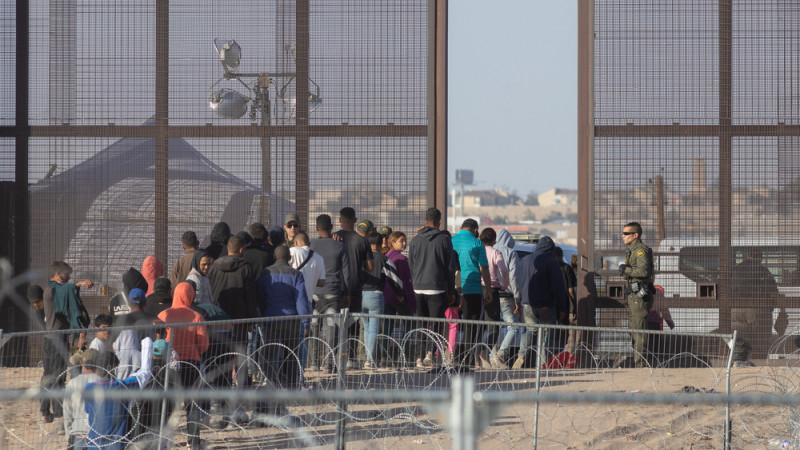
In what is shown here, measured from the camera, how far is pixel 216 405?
816 cm

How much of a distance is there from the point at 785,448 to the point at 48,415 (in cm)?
624

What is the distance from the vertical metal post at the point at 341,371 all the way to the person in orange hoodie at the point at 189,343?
109 cm

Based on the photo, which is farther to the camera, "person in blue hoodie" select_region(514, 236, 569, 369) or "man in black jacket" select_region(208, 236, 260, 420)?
"person in blue hoodie" select_region(514, 236, 569, 369)

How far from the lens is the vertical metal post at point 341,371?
25.2 ft

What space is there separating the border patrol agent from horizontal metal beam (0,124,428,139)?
281 cm

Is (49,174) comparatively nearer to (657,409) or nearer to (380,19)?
(380,19)

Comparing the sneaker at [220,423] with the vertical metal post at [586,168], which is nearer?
the sneaker at [220,423]

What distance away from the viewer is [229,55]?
1191 centimetres

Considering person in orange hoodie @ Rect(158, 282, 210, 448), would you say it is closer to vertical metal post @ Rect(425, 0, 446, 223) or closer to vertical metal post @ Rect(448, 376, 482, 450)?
vertical metal post @ Rect(448, 376, 482, 450)

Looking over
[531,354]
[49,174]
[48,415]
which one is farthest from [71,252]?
[531,354]

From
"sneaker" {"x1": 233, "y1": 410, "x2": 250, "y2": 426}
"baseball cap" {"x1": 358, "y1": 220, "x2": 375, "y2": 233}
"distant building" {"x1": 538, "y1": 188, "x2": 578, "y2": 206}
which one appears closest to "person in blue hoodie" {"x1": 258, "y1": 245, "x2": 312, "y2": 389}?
"sneaker" {"x1": 233, "y1": 410, "x2": 250, "y2": 426}

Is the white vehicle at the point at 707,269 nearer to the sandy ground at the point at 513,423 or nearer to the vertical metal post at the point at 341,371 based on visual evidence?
the sandy ground at the point at 513,423

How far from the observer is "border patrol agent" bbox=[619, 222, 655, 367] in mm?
10844

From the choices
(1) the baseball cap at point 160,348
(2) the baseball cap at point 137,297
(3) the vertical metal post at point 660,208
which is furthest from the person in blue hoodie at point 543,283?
(1) the baseball cap at point 160,348
